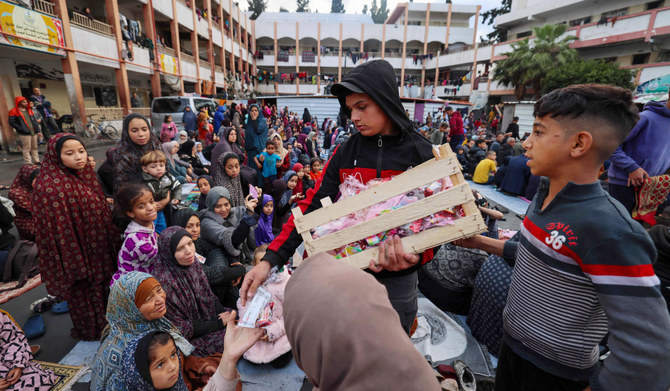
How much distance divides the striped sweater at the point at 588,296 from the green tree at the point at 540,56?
27.6 m

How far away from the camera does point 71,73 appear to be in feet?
41.4

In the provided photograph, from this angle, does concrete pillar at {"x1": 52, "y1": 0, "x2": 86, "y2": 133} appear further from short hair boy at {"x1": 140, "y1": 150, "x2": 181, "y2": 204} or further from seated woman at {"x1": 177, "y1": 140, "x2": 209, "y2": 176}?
short hair boy at {"x1": 140, "y1": 150, "x2": 181, "y2": 204}

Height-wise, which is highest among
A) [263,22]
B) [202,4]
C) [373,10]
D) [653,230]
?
[373,10]

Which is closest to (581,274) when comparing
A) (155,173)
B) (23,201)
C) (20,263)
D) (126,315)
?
(126,315)

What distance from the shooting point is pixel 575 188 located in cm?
126

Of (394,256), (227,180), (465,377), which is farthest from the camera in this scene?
(227,180)

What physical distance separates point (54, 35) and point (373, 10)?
68.6 metres

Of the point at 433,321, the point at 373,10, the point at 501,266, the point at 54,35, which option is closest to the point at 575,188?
the point at 501,266

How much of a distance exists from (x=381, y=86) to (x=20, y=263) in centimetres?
518

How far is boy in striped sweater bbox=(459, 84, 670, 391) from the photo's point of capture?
1.01m

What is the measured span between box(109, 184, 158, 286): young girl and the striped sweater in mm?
2937

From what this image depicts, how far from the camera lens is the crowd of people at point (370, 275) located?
2.76ft

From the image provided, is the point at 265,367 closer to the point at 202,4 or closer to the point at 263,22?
the point at 202,4

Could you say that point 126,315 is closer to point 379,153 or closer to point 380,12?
point 379,153
